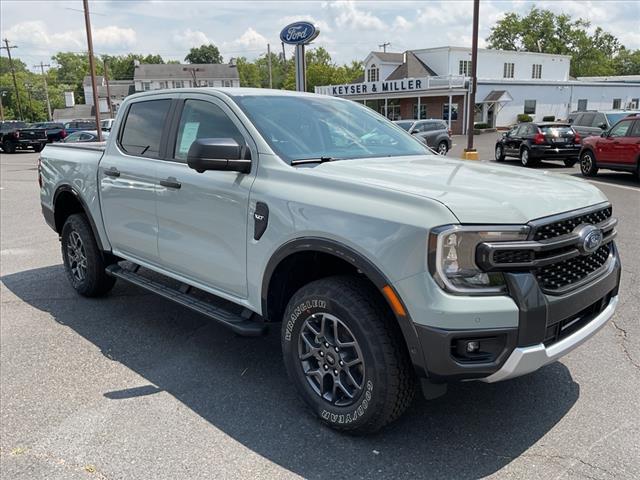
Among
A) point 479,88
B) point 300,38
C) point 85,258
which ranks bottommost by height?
point 85,258

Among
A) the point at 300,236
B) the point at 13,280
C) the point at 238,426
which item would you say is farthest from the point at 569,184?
the point at 13,280

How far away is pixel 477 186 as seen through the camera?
2.99 m

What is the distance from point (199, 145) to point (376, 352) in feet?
5.23

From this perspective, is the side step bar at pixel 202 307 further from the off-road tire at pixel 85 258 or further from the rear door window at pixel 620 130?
the rear door window at pixel 620 130

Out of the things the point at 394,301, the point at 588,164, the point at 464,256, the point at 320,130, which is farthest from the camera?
the point at 588,164

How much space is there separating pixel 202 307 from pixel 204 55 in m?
150

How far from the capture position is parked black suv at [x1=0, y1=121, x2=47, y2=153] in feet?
109

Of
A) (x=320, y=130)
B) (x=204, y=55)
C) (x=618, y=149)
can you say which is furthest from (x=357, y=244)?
(x=204, y=55)

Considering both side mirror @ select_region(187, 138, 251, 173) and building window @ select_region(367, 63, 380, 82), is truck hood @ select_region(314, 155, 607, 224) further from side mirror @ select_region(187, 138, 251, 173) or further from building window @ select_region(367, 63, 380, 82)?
building window @ select_region(367, 63, 380, 82)

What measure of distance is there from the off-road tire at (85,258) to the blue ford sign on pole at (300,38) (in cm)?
954

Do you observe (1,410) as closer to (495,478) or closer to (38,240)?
(495,478)

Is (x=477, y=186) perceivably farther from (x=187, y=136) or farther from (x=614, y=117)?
(x=614, y=117)

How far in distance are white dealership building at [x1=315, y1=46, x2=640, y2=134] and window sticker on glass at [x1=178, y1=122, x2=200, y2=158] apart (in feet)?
137

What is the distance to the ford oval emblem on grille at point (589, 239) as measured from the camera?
2.86 metres
